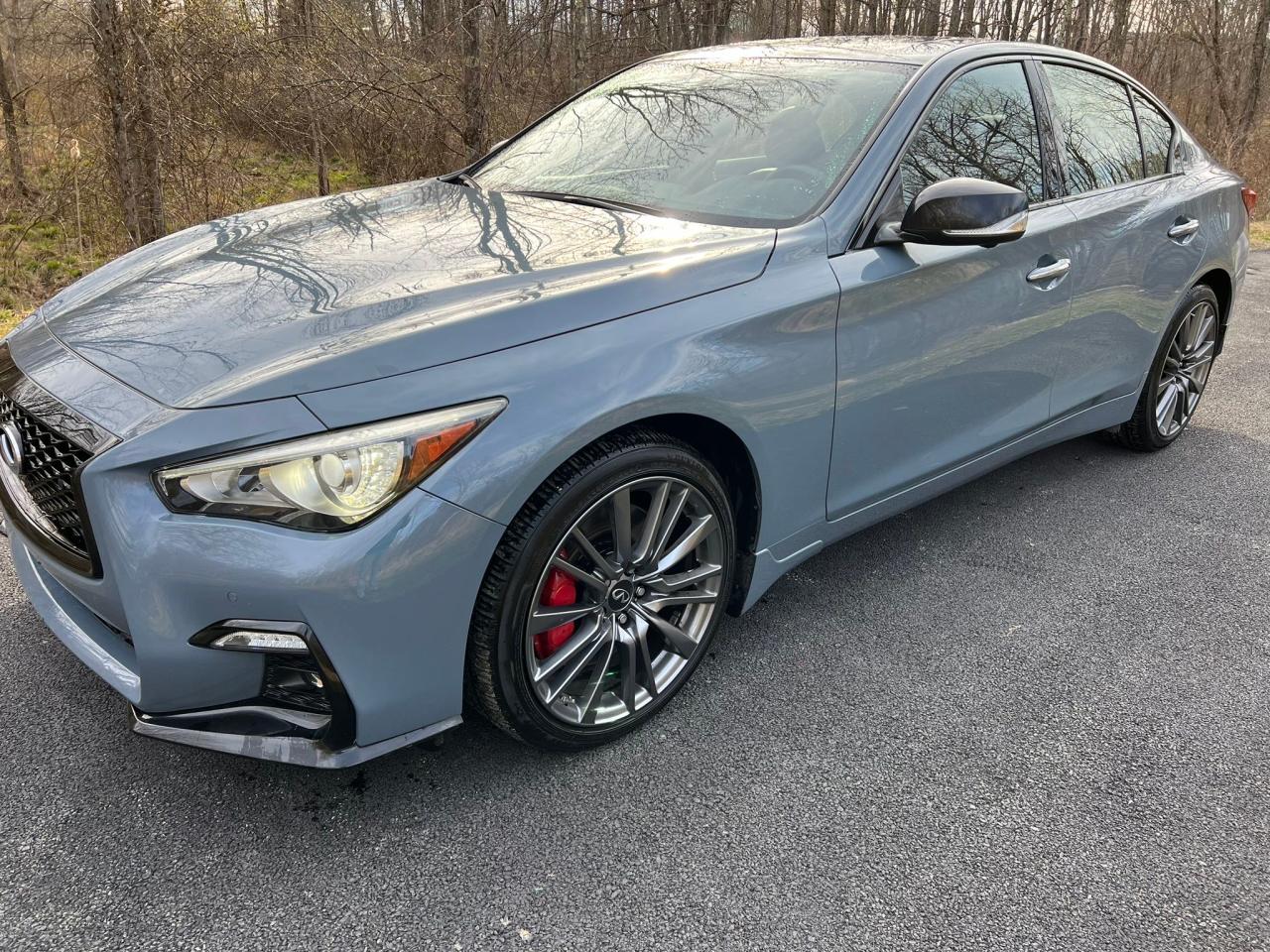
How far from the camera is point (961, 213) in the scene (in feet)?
8.43

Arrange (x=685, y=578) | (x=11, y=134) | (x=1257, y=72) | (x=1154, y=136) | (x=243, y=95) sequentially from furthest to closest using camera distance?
(x=1257, y=72), (x=11, y=134), (x=243, y=95), (x=1154, y=136), (x=685, y=578)

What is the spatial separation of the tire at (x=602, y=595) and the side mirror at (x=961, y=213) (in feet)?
2.98

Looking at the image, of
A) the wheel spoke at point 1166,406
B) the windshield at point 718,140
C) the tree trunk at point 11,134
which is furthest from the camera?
the tree trunk at point 11,134

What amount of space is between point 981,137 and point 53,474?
9.32 feet

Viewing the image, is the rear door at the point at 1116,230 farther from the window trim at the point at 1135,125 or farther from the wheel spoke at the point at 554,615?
the wheel spoke at the point at 554,615

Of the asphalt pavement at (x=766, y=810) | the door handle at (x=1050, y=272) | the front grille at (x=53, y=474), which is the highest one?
the door handle at (x=1050, y=272)

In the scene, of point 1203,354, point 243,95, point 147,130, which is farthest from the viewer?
point 243,95

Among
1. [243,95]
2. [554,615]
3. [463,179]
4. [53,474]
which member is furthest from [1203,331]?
[243,95]

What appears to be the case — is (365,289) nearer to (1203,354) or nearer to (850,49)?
(850,49)

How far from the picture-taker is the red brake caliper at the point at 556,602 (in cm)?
219

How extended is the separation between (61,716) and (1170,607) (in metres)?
3.27

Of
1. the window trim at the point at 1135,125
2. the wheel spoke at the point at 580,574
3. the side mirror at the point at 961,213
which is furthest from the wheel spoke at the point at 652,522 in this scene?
the window trim at the point at 1135,125

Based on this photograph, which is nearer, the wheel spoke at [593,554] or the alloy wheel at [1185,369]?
the wheel spoke at [593,554]

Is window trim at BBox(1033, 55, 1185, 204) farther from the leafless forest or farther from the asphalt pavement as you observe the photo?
the leafless forest
